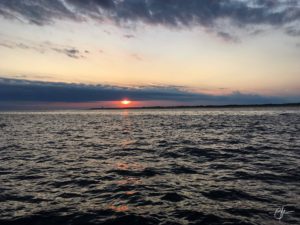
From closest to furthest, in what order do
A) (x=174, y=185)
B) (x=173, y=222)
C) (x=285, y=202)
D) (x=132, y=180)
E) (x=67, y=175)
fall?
(x=173, y=222)
(x=285, y=202)
(x=174, y=185)
(x=132, y=180)
(x=67, y=175)

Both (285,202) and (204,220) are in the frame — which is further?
(285,202)

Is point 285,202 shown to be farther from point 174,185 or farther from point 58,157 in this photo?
point 58,157

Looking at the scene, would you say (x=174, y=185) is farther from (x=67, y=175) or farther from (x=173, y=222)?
(x=67, y=175)

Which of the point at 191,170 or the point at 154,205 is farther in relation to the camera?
the point at 191,170

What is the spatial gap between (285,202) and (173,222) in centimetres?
477

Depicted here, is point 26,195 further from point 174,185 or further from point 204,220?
point 204,220

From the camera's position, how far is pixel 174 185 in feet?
46.0

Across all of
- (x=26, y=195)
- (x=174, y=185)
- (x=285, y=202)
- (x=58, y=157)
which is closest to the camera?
(x=285, y=202)

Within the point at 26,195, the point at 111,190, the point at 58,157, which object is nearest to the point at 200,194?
the point at 111,190

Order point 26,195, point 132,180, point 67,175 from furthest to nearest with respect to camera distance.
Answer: point 67,175, point 132,180, point 26,195

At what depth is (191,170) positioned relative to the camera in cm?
1712

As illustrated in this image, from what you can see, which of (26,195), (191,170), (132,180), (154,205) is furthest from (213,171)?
(26,195)

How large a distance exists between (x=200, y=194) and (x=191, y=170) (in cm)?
473

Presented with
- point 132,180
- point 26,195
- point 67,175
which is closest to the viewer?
point 26,195
